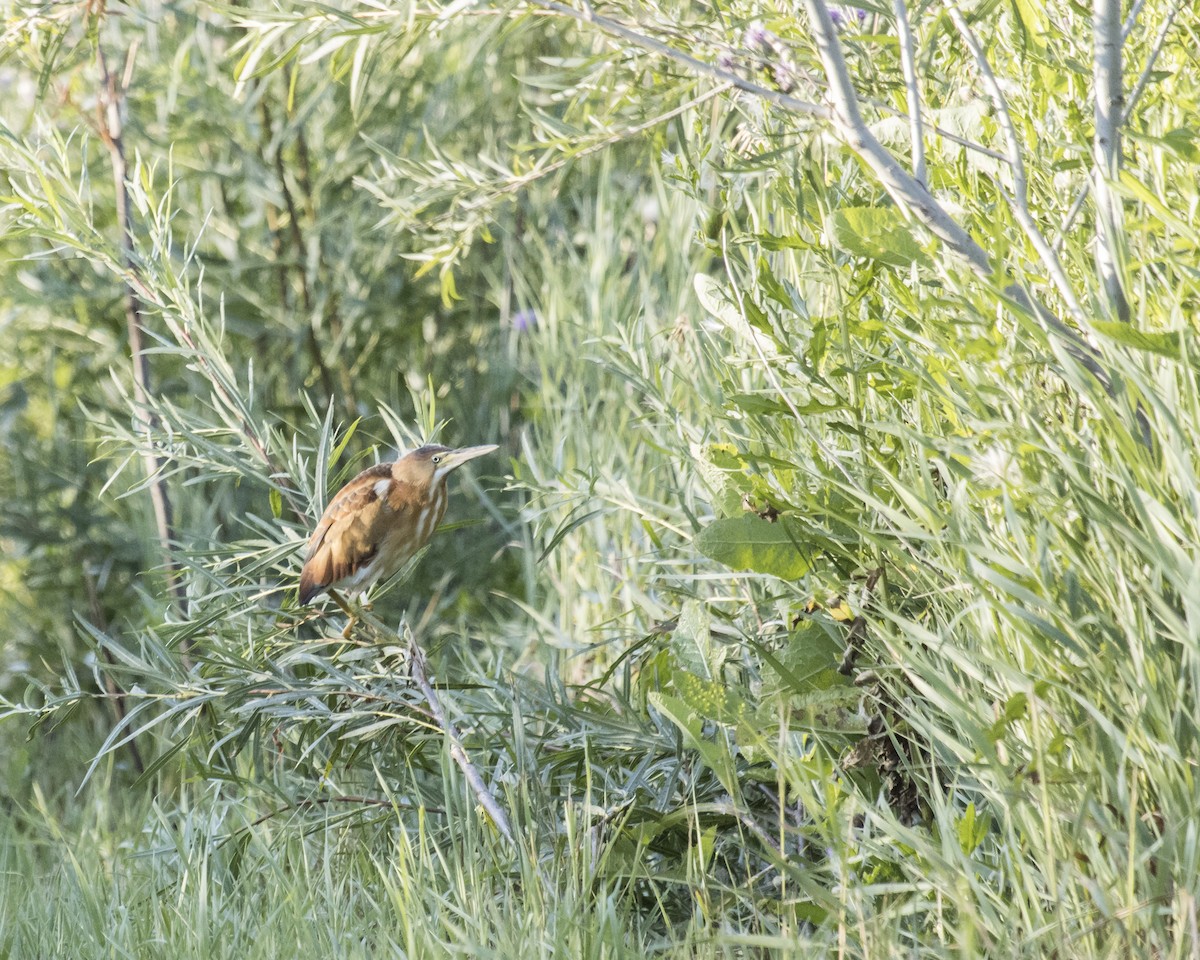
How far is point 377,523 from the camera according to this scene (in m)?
2.97

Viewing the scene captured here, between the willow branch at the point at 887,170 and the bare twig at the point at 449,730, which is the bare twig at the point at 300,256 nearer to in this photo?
the bare twig at the point at 449,730

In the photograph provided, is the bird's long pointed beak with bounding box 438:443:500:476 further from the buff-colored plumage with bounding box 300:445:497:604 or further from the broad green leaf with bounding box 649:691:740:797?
the broad green leaf with bounding box 649:691:740:797

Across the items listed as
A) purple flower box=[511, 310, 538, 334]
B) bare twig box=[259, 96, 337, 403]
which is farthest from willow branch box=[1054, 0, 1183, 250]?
bare twig box=[259, 96, 337, 403]

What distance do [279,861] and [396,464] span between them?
113cm

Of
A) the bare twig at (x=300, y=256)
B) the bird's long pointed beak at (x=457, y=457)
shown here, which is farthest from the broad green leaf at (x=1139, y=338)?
the bare twig at (x=300, y=256)

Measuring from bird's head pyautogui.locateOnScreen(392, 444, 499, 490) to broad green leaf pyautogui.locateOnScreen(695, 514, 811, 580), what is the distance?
1.18 meters

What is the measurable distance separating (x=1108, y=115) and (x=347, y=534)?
1634mm

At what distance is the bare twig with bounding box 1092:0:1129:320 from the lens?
5.13 ft

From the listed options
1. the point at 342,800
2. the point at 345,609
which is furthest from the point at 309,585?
the point at 342,800

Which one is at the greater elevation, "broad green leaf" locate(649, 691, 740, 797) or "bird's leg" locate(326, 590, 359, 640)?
"broad green leaf" locate(649, 691, 740, 797)

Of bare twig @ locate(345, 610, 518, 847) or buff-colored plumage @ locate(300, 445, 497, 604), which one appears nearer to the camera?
bare twig @ locate(345, 610, 518, 847)

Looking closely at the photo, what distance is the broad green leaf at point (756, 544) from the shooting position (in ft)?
6.58

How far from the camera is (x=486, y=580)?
5.00 m

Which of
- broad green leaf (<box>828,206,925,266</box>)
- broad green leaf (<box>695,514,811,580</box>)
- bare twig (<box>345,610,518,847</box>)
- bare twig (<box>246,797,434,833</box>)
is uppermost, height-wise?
broad green leaf (<box>828,206,925,266</box>)
